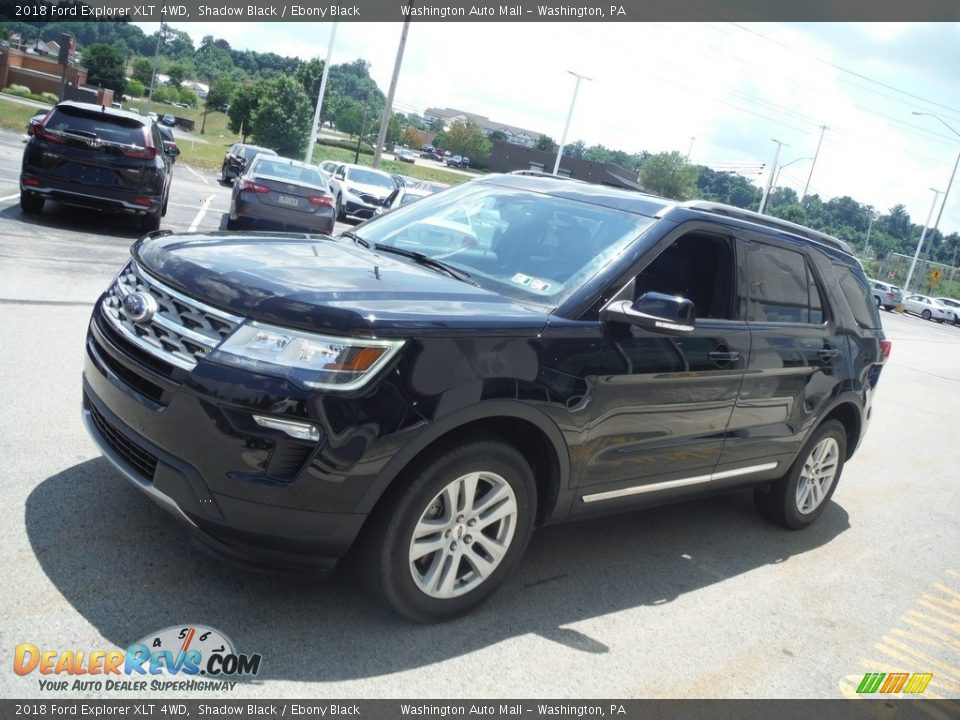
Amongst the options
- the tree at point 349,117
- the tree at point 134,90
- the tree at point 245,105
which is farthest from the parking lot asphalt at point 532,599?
the tree at point 349,117

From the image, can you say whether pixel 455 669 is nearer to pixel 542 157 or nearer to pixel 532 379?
pixel 532 379

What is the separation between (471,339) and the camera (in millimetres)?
3396

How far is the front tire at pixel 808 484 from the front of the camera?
5.77 m

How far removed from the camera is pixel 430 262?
14.1ft

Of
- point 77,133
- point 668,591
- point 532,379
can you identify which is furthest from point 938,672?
point 77,133

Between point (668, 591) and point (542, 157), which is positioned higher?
point (542, 157)

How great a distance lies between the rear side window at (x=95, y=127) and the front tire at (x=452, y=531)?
34.3ft

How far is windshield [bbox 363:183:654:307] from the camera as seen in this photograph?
162 inches

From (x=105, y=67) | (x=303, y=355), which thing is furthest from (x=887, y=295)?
(x=105, y=67)

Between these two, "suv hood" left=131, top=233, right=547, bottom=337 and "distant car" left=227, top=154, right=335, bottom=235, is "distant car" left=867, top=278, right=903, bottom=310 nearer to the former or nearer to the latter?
"distant car" left=227, top=154, right=335, bottom=235

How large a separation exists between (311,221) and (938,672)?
12.6 meters

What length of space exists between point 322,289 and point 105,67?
9118 centimetres

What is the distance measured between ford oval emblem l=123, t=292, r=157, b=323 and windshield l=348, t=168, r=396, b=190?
22.6 m
